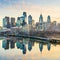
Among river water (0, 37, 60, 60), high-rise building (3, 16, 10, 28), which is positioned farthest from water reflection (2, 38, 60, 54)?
high-rise building (3, 16, 10, 28)

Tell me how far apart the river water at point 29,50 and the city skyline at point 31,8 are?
41 cm

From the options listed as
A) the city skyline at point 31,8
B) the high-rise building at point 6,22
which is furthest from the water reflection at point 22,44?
the city skyline at point 31,8

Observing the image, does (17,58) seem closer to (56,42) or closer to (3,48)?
(3,48)

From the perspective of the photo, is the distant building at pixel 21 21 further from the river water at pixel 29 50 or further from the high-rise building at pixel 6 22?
the river water at pixel 29 50

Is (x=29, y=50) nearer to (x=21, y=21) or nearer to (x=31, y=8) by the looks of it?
(x=21, y=21)

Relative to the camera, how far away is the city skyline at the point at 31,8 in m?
5.31

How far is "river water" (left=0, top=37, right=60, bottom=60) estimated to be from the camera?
207 inches

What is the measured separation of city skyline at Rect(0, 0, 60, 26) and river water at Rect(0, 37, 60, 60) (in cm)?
41

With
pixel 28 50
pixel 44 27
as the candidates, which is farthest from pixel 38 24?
pixel 28 50

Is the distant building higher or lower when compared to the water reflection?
higher

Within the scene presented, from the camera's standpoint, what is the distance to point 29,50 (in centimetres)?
529

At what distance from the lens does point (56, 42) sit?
529cm

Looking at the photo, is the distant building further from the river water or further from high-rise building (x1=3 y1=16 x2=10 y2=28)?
the river water

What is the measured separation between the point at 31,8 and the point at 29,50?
0.69 metres
